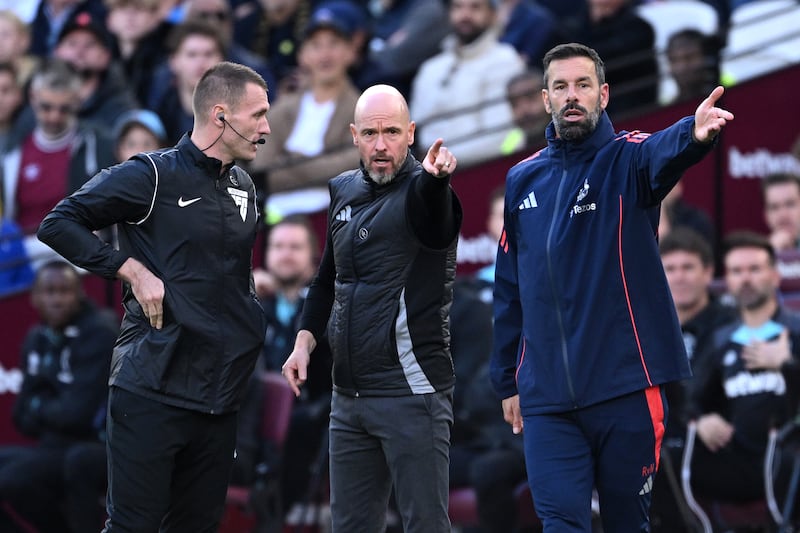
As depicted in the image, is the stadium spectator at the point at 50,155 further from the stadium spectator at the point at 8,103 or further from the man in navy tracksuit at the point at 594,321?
the man in navy tracksuit at the point at 594,321

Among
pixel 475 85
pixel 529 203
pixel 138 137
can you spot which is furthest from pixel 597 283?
pixel 475 85

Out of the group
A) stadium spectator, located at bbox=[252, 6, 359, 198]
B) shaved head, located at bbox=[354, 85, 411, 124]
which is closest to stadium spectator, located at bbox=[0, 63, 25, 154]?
stadium spectator, located at bbox=[252, 6, 359, 198]

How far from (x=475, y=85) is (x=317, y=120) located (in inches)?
48.6

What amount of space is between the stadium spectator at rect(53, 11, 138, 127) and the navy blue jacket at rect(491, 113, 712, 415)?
6808 millimetres

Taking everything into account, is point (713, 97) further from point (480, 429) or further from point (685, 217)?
point (685, 217)

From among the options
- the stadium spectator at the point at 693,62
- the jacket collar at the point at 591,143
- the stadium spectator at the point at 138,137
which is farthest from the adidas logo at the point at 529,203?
the stadium spectator at the point at 693,62

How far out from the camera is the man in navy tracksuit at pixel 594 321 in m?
6.05

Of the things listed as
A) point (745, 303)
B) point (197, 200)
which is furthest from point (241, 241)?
point (745, 303)

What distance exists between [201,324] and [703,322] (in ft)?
13.8

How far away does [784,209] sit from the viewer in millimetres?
10383

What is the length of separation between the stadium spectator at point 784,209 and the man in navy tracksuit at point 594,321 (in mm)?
4456

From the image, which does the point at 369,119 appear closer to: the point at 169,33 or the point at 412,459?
the point at 412,459

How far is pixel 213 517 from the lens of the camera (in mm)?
6379

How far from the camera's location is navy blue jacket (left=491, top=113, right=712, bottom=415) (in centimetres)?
605
